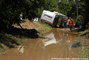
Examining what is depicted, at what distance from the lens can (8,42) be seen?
37.4ft

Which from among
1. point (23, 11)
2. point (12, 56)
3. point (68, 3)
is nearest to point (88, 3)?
point (23, 11)

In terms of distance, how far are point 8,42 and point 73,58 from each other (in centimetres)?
503

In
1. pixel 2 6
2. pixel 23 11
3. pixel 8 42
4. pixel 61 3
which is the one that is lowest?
pixel 61 3

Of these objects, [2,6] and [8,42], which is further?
[2,6]

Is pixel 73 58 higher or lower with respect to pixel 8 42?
higher

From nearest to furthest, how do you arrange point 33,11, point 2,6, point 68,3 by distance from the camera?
point 2,6 < point 33,11 < point 68,3

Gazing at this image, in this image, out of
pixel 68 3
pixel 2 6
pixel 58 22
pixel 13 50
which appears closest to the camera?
pixel 13 50

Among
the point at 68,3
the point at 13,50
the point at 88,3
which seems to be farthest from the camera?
the point at 68,3

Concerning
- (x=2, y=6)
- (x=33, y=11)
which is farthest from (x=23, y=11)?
(x=2, y=6)

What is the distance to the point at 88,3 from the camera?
719 inches

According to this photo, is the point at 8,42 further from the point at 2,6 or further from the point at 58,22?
the point at 58,22

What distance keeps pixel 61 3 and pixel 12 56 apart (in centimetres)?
3493

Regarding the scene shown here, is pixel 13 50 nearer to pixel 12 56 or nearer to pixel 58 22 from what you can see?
pixel 12 56

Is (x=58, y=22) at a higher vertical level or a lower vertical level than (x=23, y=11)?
lower
